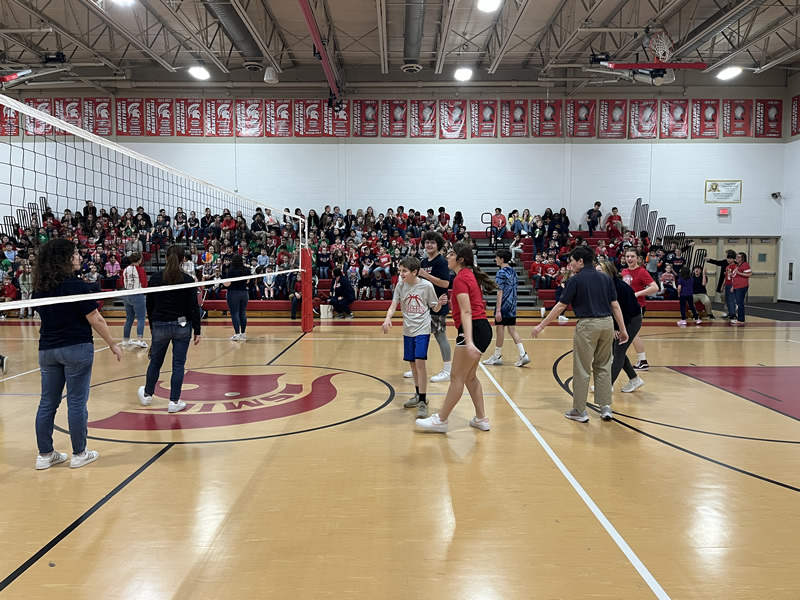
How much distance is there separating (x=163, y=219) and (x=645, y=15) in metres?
16.7

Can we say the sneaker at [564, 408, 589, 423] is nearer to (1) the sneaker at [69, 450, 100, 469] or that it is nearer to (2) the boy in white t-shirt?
(2) the boy in white t-shirt

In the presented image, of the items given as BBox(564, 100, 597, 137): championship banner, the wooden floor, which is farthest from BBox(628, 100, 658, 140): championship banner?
the wooden floor

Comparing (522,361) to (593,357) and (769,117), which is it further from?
(769,117)

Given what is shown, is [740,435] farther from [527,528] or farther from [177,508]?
[177,508]

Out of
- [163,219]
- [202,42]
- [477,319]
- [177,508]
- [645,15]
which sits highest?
[645,15]

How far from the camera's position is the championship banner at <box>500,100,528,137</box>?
66.2 ft

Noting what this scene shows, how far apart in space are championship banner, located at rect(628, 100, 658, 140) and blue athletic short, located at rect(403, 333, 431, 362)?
18284 mm

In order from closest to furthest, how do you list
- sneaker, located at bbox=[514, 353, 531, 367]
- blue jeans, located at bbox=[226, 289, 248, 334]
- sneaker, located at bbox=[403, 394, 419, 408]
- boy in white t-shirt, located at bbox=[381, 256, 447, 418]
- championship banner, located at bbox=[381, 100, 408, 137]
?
boy in white t-shirt, located at bbox=[381, 256, 447, 418]
sneaker, located at bbox=[403, 394, 419, 408]
sneaker, located at bbox=[514, 353, 531, 367]
blue jeans, located at bbox=[226, 289, 248, 334]
championship banner, located at bbox=[381, 100, 408, 137]

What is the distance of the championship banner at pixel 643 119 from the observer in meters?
20.0

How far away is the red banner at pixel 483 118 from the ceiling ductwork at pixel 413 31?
3980 mm

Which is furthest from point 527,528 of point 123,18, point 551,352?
point 123,18

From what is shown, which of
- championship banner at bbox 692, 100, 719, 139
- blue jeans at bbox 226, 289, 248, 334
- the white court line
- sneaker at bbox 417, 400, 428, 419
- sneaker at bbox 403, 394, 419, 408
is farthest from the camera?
championship banner at bbox 692, 100, 719, 139

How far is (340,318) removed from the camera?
14.6 meters

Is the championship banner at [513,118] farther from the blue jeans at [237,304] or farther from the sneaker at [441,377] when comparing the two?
the sneaker at [441,377]
